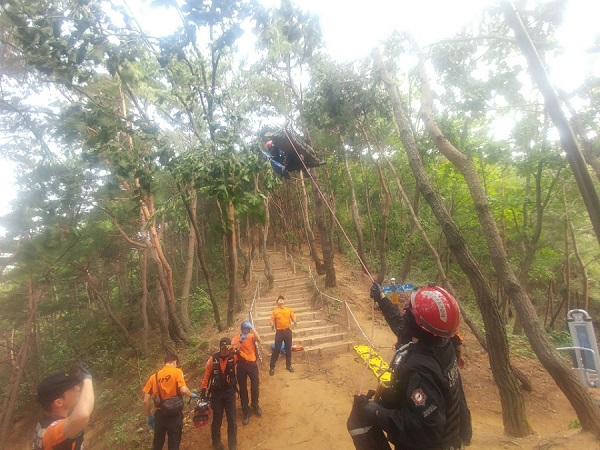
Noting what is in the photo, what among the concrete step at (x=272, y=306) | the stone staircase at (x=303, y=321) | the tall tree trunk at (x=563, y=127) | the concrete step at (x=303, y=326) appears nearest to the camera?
the tall tree trunk at (x=563, y=127)

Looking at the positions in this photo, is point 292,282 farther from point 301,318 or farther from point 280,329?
point 280,329

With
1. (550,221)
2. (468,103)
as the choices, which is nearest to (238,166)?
(468,103)

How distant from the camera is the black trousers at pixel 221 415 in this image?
16.7ft

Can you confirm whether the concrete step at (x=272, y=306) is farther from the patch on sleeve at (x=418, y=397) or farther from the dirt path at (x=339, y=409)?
the patch on sleeve at (x=418, y=397)

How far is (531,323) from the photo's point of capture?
196 inches

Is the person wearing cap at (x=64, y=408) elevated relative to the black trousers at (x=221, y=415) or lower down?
elevated

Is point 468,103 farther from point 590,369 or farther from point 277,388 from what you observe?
point 277,388

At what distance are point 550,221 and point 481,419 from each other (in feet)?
34.6

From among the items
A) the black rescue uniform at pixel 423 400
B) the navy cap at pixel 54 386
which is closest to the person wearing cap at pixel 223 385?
the navy cap at pixel 54 386

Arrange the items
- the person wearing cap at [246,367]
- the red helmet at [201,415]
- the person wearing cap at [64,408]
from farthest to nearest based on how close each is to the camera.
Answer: the person wearing cap at [246,367] → the red helmet at [201,415] → the person wearing cap at [64,408]

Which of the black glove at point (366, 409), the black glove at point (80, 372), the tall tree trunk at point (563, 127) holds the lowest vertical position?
the black glove at point (366, 409)

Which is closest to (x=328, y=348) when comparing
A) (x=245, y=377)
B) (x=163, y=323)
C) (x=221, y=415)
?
(x=245, y=377)

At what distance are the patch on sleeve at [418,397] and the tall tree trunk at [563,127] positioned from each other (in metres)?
3.45

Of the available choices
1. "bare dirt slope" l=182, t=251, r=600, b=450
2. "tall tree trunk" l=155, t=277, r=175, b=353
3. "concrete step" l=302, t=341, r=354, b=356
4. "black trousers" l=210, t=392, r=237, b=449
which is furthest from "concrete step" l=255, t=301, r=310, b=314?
"black trousers" l=210, t=392, r=237, b=449
